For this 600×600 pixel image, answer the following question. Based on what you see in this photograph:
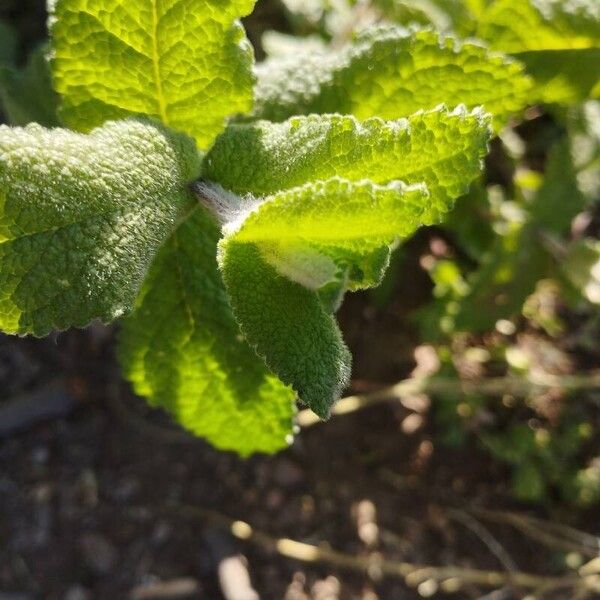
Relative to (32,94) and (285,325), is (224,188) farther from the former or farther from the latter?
(32,94)

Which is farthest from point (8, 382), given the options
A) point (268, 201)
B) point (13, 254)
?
point (268, 201)

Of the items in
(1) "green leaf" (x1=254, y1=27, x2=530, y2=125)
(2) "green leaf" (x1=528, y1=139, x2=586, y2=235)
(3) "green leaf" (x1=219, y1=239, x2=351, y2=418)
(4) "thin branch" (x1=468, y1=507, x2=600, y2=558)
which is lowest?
(4) "thin branch" (x1=468, y1=507, x2=600, y2=558)

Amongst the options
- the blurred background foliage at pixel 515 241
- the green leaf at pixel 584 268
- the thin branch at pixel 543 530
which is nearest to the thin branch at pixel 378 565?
the thin branch at pixel 543 530

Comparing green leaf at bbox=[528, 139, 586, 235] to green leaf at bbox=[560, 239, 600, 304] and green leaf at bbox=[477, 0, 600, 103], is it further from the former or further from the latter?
green leaf at bbox=[477, 0, 600, 103]

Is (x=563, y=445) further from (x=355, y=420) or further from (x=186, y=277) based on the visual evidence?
(x=186, y=277)

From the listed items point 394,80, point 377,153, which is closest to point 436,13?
point 394,80

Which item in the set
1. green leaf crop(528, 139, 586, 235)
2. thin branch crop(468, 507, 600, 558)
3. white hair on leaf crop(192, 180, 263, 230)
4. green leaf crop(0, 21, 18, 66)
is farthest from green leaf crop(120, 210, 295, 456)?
thin branch crop(468, 507, 600, 558)
